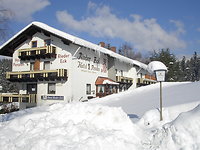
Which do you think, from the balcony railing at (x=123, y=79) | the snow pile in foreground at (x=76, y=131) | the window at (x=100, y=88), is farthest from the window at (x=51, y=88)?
the snow pile in foreground at (x=76, y=131)

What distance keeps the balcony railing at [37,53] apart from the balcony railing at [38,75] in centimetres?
192

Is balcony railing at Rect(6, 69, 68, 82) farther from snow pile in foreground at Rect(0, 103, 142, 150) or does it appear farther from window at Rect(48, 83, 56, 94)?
snow pile in foreground at Rect(0, 103, 142, 150)

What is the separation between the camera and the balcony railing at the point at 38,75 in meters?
20.3

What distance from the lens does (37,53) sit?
2194cm

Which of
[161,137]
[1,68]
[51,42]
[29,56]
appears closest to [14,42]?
[29,56]

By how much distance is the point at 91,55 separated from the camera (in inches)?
956

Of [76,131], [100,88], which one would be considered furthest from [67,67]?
[76,131]

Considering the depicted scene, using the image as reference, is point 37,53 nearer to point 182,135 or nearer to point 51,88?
point 51,88

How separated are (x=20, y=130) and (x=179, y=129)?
5.07 meters

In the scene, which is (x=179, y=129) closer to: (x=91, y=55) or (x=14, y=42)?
(x=91, y=55)

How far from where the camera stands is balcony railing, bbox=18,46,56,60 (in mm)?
21266

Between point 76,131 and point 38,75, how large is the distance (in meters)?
16.8

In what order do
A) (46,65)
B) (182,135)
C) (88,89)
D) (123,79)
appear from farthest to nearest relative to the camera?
(123,79) → (88,89) → (46,65) → (182,135)

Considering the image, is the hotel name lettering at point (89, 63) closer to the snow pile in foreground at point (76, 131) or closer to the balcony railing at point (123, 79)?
the balcony railing at point (123, 79)
